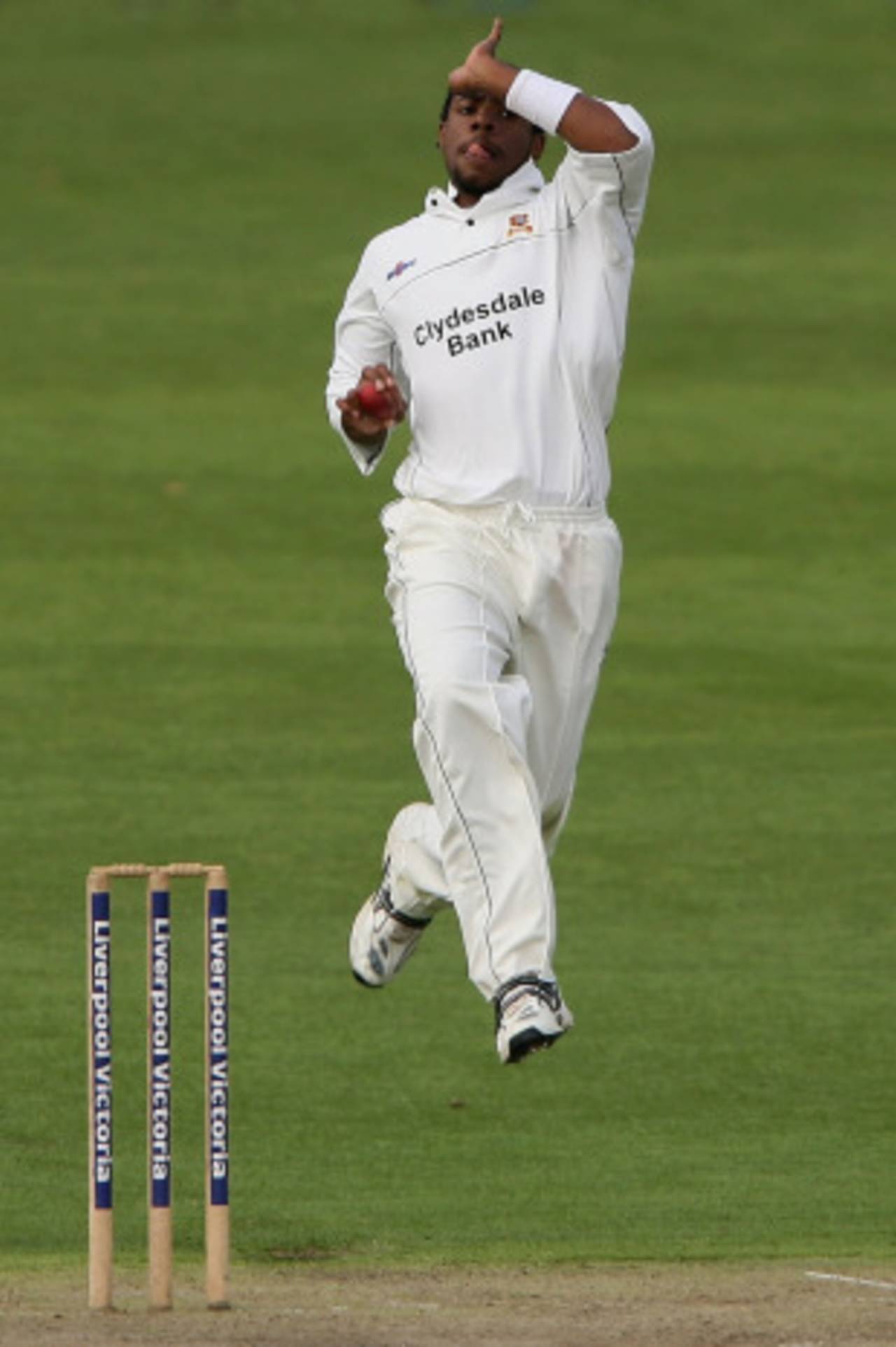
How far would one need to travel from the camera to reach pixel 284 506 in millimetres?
21828

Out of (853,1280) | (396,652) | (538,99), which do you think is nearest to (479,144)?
(538,99)

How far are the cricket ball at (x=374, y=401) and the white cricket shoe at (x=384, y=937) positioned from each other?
1.48 metres

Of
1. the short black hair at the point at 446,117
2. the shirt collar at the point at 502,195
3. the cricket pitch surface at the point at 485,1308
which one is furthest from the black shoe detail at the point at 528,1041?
the short black hair at the point at 446,117

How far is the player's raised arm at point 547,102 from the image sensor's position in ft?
26.6

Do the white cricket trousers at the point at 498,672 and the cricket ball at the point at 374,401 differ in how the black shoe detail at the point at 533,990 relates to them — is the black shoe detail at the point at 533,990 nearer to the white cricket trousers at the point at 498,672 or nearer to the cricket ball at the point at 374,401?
the white cricket trousers at the point at 498,672

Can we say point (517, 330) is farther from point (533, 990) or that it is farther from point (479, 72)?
A: point (533, 990)

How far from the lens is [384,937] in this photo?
907cm

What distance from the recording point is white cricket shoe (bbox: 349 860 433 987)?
29.7 feet

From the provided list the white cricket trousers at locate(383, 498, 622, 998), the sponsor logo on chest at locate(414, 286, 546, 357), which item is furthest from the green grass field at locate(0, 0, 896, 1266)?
the sponsor logo on chest at locate(414, 286, 546, 357)

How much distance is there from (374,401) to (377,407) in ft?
0.07

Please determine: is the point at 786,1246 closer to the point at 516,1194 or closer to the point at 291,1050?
the point at 516,1194

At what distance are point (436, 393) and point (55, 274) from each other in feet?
64.5

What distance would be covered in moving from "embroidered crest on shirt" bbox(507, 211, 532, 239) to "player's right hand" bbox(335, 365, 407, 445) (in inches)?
21.0

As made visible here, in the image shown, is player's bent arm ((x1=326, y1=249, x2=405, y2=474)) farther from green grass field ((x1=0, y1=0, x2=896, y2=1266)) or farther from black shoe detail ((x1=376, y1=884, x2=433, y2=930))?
green grass field ((x1=0, y1=0, x2=896, y2=1266))
